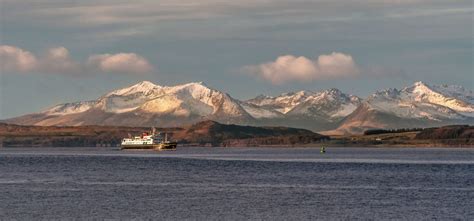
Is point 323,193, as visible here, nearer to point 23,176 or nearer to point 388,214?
point 388,214

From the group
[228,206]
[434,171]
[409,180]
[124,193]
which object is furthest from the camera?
[434,171]

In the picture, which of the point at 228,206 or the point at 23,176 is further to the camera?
the point at 23,176

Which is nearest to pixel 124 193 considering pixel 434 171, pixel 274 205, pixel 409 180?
pixel 274 205

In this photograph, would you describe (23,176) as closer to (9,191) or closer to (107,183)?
(107,183)

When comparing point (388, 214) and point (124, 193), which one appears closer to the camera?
point (388, 214)

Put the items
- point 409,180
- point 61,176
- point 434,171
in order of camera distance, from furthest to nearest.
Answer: point 434,171 < point 61,176 < point 409,180

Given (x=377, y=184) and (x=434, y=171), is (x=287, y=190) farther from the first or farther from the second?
(x=434, y=171)

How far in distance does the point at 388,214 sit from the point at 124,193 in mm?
28618

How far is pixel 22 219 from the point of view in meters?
75.1

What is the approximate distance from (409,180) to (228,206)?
42.7 meters

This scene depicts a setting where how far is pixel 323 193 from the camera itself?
3907 inches

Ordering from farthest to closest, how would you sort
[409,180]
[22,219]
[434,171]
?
[434,171] → [409,180] → [22,219]

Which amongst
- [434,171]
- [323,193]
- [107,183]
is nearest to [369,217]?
[323,193]

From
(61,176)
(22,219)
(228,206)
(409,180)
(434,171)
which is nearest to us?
(22,219)
